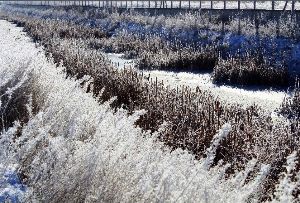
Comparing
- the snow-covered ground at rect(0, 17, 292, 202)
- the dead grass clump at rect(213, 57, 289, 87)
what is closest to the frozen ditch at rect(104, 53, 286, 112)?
the dead grass clump at rect(213, 57, 289, 87)

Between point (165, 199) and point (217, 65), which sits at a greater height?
point (165, 199)

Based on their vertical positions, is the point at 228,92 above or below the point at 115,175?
below

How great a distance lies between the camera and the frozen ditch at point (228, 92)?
1170 centimetres

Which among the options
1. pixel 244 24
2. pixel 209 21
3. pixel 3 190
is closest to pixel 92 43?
pixel 209 21

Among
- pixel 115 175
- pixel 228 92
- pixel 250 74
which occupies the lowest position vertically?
pixel 228 92

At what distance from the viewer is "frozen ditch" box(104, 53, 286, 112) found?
1170 centimetres

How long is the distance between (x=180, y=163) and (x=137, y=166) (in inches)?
19.3

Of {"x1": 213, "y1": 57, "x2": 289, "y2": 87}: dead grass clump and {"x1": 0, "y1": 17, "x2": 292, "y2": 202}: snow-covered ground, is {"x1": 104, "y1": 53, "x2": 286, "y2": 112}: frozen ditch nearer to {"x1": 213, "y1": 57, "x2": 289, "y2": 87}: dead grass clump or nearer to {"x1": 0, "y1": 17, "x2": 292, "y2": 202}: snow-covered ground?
{"x1": 213, "y1": 57, "x2": 289, "y2": 87}: dead grass clump

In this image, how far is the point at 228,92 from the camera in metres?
13.1

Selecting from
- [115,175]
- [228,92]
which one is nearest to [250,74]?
[228,92]

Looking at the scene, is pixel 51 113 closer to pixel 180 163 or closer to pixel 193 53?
pixel 180 163

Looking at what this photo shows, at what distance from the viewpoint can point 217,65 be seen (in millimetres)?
15180

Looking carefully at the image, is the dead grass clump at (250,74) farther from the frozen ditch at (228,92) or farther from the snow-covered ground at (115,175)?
the snow-covered ground at (115,175)

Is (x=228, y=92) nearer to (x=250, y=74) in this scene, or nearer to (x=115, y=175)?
(x=250, y=74)
